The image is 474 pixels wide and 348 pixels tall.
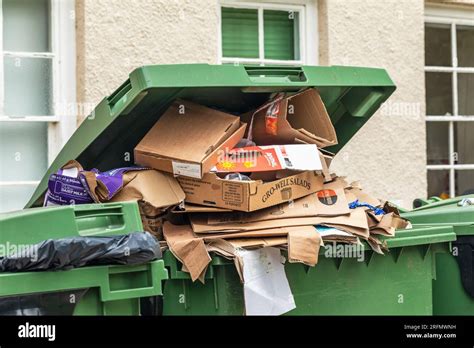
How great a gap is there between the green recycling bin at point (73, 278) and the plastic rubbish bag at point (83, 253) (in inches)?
1.1

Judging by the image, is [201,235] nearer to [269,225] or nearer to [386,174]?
[269,225]

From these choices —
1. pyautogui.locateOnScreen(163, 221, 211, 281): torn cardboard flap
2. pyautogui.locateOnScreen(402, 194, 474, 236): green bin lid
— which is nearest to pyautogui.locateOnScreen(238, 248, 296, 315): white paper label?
pyautogui.locateOnScreen(163, 221, 211, 281): torn cardboard flap

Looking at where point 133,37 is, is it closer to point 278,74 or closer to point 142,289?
point 278,74

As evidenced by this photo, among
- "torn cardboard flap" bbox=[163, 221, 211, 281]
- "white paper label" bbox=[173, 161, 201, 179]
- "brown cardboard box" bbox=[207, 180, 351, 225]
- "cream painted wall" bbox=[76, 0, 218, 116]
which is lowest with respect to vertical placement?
"torn cardboard flap" bbox=[163, 221, 211, 281]

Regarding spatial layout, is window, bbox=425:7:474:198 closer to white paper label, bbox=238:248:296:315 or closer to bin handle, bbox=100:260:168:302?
white paper label, bbox=238:248:296:315

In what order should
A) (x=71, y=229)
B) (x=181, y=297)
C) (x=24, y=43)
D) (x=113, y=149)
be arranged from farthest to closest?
(x=24, y=43), (x=113, y=149), (x=181, y=297), (x=71, y=229)

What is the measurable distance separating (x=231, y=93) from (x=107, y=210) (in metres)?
1.14

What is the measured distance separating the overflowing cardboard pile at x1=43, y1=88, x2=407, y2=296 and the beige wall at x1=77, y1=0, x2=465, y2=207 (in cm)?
239

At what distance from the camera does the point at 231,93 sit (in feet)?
15.9

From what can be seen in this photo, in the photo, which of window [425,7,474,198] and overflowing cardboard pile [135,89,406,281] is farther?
window [425,7,474,198]

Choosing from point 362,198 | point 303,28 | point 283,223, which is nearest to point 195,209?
point 283,223

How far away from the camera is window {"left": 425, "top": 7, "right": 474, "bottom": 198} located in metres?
8.72

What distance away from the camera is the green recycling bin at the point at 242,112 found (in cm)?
423
